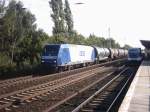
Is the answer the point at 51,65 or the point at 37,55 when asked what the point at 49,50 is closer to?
the point at 51,65

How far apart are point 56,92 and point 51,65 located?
41.7 feet

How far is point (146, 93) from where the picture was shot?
62.6ft

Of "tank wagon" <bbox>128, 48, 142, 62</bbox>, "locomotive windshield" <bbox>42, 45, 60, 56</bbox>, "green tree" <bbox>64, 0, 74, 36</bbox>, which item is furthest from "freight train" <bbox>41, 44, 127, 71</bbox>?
"green tree" <bbox>64, 0, 74, 36</bbox>

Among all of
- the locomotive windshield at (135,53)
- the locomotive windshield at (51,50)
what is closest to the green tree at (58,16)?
the locomotive windshield at (135,53)

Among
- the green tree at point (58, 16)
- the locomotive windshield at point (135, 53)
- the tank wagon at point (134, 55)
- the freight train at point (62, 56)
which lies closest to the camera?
the freight train at point (62, 56)

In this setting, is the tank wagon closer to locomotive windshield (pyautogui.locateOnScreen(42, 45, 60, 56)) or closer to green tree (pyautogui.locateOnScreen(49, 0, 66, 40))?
green tree (pyautogui.locateOnScreen(49, 0, 66, 40))

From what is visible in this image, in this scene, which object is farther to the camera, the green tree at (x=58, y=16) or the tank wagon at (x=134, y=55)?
the green tree at (x=58, y=16)

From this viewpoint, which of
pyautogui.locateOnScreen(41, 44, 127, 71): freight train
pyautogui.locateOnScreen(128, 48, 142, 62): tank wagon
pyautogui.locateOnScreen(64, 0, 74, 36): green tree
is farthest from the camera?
pyautogui.locateOnScreen(64, 0, 74, 36): green tree

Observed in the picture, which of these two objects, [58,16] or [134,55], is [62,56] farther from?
[58,16]

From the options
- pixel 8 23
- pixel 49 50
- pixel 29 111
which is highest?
pixel 8 23

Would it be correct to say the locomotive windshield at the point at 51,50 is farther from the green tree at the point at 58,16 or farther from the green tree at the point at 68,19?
the green tree at the point at 68,19

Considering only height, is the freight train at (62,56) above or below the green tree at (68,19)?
below

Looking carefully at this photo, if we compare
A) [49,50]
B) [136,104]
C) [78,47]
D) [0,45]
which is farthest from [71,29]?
[136,104]

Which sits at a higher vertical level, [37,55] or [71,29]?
[71,29]
